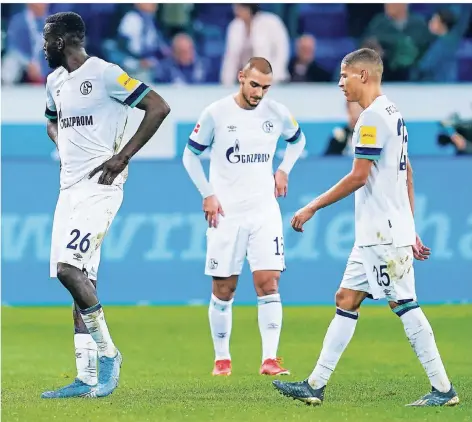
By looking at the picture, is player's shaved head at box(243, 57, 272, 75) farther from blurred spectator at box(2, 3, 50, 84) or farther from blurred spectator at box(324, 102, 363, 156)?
blurred spectator at box(2, 3, 50, 84)

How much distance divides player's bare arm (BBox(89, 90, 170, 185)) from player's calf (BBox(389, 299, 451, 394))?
1.83m

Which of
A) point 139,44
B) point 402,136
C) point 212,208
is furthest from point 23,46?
point 402,136

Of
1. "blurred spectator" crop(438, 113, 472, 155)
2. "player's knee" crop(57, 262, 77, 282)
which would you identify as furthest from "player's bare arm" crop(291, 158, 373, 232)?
"blurred spectator" crop(438, 113, 472, 155)

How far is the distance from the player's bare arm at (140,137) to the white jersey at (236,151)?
6.38ft

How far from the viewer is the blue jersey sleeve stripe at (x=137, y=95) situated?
802cm

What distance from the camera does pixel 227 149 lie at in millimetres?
10000

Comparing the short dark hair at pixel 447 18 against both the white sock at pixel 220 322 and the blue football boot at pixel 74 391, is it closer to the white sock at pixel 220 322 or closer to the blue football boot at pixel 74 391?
the white sock at pixel 220 322

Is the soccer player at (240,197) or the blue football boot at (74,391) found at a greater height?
the soccer player at (240,197)

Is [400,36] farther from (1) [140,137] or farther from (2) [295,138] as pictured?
(1) [140,137]

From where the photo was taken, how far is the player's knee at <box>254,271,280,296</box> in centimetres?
984

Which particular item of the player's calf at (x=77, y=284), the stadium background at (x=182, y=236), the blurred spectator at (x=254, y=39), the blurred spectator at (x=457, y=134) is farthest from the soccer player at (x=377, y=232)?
the blurred spectator at (x=254, y=39)

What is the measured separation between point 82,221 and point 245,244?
226 centimetres

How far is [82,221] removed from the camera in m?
8.00

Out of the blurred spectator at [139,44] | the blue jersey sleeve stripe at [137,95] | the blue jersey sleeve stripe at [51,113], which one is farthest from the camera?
the blurred spectator at [139,44]
